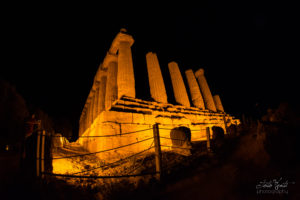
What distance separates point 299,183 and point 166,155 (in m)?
4.91

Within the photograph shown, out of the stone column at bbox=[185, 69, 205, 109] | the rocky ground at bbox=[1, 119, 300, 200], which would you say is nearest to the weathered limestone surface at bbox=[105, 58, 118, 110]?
the rocky ground at bbox=[1, 119, 300, 200]

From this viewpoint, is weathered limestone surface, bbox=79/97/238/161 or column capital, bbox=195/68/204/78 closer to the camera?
weathered limestone surface, bbox=79/97/238/161

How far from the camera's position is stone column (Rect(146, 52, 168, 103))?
1515 cm

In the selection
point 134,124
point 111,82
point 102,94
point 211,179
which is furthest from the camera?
point 102,94

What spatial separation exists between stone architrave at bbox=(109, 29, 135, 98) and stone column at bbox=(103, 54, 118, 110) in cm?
98

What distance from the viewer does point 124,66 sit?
537 inches

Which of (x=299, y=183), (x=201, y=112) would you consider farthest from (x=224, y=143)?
(x=201, y=112)

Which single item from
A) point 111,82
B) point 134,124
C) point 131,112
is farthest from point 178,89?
point 134,124

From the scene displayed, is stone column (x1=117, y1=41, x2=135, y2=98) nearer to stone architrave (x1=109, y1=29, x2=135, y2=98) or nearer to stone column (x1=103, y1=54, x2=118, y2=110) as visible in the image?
stone architrave (x1=109, y1=29, x2=135, y2=98)

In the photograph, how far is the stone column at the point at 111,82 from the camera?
48.5 feet

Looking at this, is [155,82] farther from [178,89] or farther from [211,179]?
[211,179]

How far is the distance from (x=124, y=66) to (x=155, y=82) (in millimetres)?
→ 3560

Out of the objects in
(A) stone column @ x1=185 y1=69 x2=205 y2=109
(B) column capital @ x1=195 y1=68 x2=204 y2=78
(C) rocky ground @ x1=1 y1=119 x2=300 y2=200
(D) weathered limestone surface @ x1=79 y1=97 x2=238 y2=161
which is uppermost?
(B) column capital @ x1=195 y1=68 x2=204 y2=78

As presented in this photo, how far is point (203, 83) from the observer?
896 inches
